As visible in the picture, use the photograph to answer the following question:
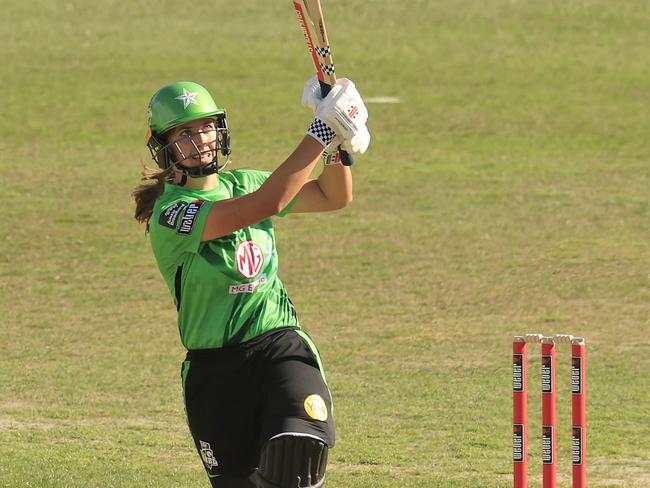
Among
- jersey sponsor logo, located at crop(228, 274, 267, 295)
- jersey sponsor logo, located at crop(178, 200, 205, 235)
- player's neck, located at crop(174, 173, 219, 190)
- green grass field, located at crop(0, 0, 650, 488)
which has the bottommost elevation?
green grass field, located at crop(0, 0, 650, 488)

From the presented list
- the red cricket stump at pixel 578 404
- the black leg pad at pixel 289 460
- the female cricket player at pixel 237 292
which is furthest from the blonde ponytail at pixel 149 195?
the red cricket stump at pixel 578 404

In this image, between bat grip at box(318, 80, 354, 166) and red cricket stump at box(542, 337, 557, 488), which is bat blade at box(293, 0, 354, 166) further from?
red cricket stump at box(542, 337, 557, 488)

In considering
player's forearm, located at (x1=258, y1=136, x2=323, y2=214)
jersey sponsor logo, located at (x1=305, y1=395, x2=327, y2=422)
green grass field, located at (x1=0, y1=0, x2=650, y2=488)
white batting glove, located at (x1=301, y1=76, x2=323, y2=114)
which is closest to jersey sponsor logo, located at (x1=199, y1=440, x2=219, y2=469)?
jersey sponsor logo, located at (x1=305, y1=395, x2=327, y2=422)

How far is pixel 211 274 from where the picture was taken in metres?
5.59

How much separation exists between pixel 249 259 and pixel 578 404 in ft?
5.82

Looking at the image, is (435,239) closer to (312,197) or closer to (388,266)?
(388,266)

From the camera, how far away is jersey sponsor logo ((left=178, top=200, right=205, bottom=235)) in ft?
18.1

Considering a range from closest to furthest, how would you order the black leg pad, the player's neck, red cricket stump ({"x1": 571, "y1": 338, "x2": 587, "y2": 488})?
the black leg pad < the player's neck < red cricket stump ({"x1": 571, "y1": 338, "x2": 587, "y2": 488})

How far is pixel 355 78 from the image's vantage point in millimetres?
24812

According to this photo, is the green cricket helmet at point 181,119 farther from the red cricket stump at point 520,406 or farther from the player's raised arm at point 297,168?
the red cricket stump at point 520,406

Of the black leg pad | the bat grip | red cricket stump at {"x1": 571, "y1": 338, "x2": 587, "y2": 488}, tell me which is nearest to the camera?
the black leg pad

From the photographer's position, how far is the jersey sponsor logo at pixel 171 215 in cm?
557

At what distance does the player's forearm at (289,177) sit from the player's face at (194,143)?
0.41 metres

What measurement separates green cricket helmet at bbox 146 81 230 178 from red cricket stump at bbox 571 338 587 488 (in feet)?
5.72
